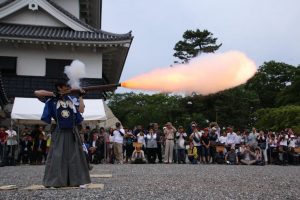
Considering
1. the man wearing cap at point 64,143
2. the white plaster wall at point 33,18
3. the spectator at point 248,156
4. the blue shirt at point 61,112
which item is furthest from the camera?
the white plaster wall at point 33,18

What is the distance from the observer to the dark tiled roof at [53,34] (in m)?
21.0

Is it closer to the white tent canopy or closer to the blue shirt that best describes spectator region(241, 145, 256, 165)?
the white tent canopy

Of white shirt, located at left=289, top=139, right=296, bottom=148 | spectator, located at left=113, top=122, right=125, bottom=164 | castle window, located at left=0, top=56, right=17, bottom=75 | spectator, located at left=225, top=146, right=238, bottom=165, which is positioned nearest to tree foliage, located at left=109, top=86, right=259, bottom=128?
white shirt, located at left=289, top=139, right=296, bottom=148

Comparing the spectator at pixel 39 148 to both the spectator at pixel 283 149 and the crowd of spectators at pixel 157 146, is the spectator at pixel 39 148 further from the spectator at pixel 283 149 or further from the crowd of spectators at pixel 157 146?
the spectator at pixel 283 149

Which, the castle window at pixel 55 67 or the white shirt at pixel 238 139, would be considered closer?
the white shirt at pixel 238 139

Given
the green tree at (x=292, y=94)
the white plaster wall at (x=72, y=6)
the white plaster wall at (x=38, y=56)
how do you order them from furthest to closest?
the green tree at (x=292, y=94), the white plaster wall at (x=72, y=6), the white plaster wall at (x=38, y=56)

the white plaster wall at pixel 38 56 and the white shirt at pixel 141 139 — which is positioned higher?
the white plaster wall at pixel 38 56

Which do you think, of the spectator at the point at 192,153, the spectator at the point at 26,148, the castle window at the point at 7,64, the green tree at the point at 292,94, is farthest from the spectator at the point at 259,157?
the green tree at the point at 292,94

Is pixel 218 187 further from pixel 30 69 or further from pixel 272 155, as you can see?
pixel 30 69

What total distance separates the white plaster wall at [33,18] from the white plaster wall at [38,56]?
1.74 meters

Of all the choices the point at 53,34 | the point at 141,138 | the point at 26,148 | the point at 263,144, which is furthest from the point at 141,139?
the point at 53,34

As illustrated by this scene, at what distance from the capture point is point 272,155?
2164cm

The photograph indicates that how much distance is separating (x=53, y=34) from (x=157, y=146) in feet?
24.3

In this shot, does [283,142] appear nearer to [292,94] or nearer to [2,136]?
[2,136]
